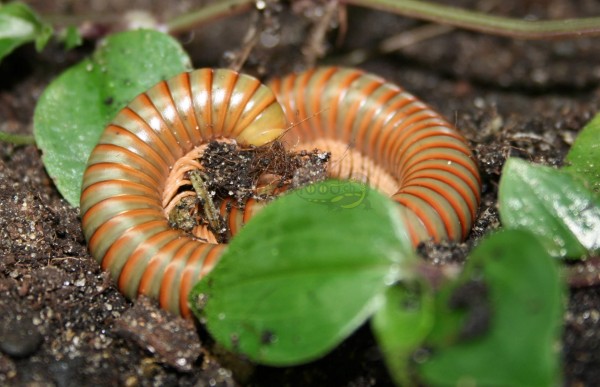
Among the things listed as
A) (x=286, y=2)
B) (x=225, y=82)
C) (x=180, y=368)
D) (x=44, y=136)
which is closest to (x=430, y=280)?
(x=180, y=368)

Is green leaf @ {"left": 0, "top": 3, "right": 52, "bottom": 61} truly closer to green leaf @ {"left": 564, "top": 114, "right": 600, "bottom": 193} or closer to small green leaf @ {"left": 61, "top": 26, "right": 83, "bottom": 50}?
small green leaf @ {"left": 61, "top": 26, "right": 83, "bottom": 50}

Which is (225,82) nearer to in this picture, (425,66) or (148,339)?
(148,339)

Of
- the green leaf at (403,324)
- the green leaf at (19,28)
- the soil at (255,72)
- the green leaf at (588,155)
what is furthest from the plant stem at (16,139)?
the green leaf at (588,155)

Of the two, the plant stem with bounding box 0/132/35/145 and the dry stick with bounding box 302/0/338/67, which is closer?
the plant stem with bounding box 0/132/35/145

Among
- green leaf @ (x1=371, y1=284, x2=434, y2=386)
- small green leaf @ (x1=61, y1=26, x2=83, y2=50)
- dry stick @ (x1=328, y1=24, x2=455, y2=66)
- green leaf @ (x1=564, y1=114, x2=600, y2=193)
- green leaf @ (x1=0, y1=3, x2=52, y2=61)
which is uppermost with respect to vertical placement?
green leaf @ (x1=0, y1=3, x2=52, y2=61)

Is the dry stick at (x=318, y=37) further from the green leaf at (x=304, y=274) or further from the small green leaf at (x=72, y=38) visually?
the green leaf at (x=304, y=274)

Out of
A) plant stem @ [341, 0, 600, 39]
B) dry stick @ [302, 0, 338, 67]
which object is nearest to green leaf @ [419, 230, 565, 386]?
plant stem @ [341, 0, 600, 39]

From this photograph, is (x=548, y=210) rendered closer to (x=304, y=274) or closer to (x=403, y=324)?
(x=403, y=324)
